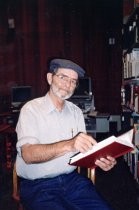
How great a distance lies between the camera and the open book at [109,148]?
1.53 meters

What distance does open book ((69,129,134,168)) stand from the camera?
1531 millimetres

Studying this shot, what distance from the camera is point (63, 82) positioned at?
2.08 metres

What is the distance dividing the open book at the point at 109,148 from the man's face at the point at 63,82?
520mm

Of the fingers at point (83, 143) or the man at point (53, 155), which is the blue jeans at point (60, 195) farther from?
the fingers at point (83, 143)

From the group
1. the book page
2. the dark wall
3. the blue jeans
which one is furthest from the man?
the dark wall

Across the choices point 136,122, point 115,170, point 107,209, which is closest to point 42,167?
point 107,209

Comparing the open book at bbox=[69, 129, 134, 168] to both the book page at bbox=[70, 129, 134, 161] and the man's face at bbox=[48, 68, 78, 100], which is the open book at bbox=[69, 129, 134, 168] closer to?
the book page at bbox=[70, 129, 134, 161]

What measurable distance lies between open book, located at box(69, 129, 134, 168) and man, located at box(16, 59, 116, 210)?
0.09 metres

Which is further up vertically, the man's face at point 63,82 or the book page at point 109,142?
the man's face at point 63,82

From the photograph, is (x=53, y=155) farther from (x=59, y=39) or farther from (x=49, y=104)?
(x=59, y=39)

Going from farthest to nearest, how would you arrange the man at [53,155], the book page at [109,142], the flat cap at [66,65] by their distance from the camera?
the flat cap at [66,65] → the man at [53,155] → the book page at [109,142]

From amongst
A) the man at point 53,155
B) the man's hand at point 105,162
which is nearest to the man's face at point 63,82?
the man at point 53,155

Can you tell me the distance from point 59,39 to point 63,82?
17.3 ft

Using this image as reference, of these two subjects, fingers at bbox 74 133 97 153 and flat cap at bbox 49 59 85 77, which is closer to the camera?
fingers at bbox 74 133 97 153
